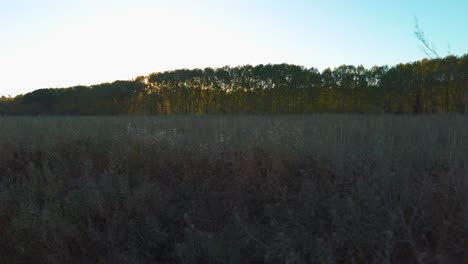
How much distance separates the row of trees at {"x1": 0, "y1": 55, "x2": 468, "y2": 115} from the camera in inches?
1153

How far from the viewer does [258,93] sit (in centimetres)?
3559

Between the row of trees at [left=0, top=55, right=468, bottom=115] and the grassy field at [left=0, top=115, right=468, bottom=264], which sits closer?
the grassy field at [left=0, top=115, right=468, bottom=264]

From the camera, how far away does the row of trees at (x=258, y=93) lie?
2928 centimetres

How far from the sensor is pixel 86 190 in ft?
12.8

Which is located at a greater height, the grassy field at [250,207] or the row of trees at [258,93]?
the row of trees at [258,93]

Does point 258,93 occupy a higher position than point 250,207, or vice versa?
point 258,93

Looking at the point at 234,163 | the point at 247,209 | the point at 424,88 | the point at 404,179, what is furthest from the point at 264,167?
the point at 424,88

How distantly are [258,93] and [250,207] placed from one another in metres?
32.4

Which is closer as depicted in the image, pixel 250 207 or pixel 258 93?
pixel 250 207

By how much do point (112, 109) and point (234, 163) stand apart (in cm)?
3984

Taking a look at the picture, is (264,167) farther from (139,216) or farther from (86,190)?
(86,190)

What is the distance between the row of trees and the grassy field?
25.4 m

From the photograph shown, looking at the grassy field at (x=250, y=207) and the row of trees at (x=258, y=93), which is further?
the row of trees at (x=258, y=93)

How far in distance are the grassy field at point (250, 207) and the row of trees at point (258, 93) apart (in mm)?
25376
